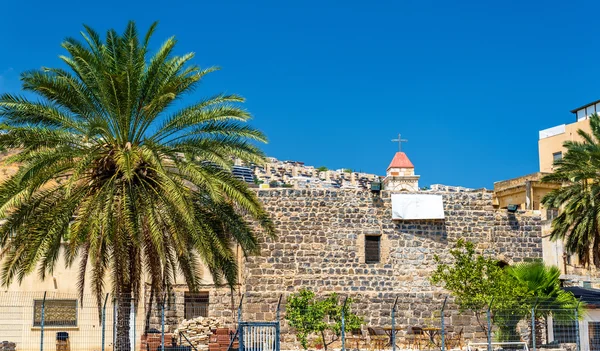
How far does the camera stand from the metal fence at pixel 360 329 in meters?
23.4

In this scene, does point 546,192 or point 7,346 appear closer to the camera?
point 7,346

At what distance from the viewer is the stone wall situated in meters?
27.3

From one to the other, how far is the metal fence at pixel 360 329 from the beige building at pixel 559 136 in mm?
21958

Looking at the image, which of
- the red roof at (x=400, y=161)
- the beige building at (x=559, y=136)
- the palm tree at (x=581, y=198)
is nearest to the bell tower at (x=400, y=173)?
the red roof at (x=400, y=161)

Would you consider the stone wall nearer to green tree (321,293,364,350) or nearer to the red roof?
green tree (321,293,364,350)

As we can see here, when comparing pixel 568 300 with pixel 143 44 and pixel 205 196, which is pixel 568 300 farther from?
pixel 143 44

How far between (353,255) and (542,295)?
660 cm

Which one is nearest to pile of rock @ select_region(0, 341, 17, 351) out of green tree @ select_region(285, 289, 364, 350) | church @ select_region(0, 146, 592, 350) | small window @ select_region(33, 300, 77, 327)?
small window @ select_region(33, 300, 77, 327)

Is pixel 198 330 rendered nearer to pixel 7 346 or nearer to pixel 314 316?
pixel 314 316

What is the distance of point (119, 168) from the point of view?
18156 mm

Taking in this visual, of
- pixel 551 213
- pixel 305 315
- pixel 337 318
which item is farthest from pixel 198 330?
pixel 551 213

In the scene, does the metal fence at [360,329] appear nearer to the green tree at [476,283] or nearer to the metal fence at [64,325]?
the metal fence at [64,325]

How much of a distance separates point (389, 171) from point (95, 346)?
26.5 meters

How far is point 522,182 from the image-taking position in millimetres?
38844
